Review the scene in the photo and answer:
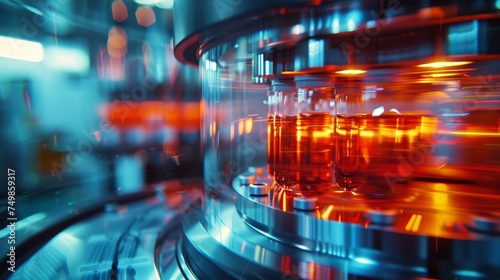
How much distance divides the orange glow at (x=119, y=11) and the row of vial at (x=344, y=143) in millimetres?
886

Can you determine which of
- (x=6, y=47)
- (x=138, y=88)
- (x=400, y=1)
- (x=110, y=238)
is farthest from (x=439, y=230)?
(x=138, y=88)

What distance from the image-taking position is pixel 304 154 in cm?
56

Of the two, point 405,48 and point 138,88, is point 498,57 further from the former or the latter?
point 138,88

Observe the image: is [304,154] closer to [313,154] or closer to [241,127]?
[313,154]

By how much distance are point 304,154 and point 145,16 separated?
994mm

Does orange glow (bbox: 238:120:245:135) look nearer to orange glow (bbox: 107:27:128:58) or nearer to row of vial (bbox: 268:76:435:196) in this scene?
row of vial (bbox: 268:76:435:196)

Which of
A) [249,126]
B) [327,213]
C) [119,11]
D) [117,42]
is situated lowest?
[327,213]

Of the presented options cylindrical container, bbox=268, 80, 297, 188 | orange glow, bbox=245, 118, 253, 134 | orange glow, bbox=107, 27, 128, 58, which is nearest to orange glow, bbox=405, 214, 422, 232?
cylindrical container, bbox=268, 80, 297, 188

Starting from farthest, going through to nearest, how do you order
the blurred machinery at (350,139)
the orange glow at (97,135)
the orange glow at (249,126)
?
the orange glow at (97,135) < the orange glow at (249,126) < the blurred machinery at (350,139)

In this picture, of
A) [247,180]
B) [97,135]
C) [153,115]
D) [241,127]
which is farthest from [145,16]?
[247,180]

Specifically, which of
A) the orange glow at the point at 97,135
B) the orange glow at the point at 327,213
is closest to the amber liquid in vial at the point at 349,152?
the orange glow at the point at 327,213

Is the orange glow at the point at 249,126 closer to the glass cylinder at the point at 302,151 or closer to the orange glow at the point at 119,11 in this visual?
the glass cylinder at the point at 302,151

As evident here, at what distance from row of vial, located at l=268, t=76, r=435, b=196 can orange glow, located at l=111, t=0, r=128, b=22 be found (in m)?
0.89

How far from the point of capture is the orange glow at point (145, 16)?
123 centimetres
